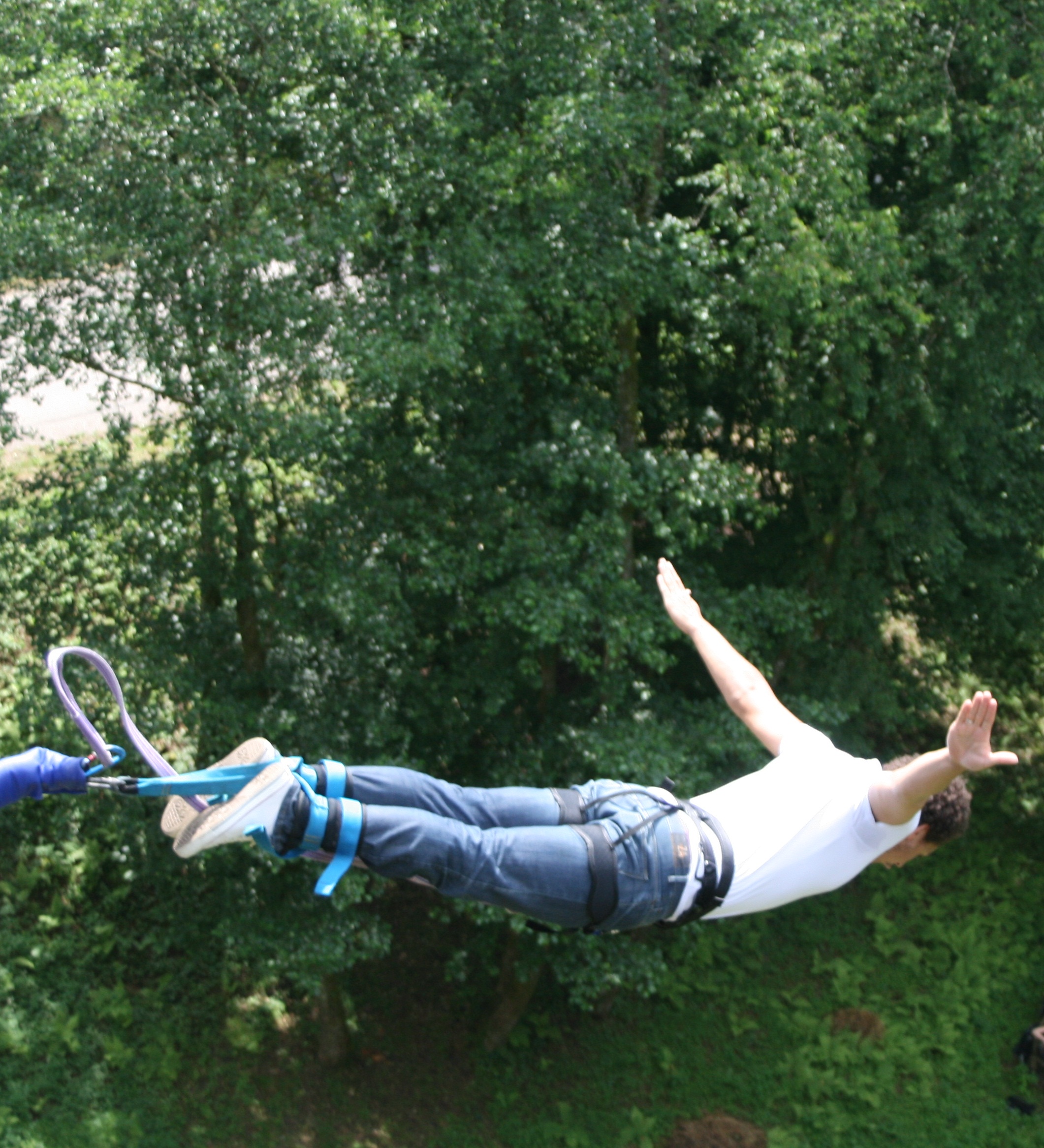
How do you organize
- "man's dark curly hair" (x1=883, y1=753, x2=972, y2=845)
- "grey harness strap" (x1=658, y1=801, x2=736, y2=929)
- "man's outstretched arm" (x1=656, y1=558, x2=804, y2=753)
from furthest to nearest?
"man's outstretched arm" (x1=656, y1=558, x2=804, y2=753) < "man's dark curly hair" (x1=883, y1=753, x2=972, y2=845) < "grey harness strap" (x1=658, y1=801, x2=736, y2=929)

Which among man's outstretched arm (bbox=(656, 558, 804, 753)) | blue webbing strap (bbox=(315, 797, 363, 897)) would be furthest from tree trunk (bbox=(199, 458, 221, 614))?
blue webbing strap (bbox=(315, 797, 363, 897))

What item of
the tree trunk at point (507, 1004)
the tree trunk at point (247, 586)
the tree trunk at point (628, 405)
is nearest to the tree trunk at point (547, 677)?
the tree trunk at point (628, 405)

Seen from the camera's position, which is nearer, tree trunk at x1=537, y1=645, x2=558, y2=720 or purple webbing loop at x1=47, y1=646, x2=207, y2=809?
purple webbing loop at x1=47, y1=646, x2=207, y2=809

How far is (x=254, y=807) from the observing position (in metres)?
3.16

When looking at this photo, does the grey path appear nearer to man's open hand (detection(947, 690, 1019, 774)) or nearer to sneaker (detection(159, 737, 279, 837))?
sneaker (detection(159, 737, 279, 837))

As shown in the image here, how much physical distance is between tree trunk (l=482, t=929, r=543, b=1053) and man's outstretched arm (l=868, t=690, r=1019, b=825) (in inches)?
248

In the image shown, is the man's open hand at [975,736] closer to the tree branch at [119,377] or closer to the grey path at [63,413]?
the tree branch at [119,377]

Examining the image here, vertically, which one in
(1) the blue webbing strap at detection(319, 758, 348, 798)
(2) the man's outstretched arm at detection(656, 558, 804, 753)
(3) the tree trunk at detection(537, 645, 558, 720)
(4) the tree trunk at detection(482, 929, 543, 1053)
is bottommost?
(4) the tree trunk at detection(482, 929, 543, 1053)

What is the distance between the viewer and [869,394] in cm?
786

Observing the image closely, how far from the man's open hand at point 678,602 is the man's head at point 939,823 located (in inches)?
32.6

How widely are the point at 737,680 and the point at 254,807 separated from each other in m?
1.66

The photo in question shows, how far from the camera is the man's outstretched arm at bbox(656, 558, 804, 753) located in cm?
384

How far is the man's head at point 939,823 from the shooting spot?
3729 millimetres

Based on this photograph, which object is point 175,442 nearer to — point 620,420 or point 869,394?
point 620,420
